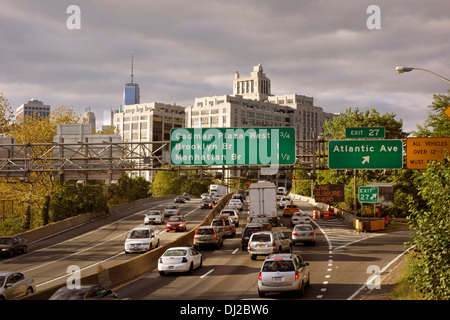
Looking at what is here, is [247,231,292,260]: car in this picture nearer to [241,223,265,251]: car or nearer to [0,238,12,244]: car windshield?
[241,223,265,251]: car

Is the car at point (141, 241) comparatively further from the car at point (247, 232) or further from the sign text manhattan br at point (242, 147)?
the sign text manhattan br at point (242, 147)

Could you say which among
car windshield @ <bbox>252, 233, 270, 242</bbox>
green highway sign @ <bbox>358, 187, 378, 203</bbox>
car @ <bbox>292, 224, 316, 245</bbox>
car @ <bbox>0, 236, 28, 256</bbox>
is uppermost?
green highway sign @ <bbox>358, 187, 378, 203</bbox>

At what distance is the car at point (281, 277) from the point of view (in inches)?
849

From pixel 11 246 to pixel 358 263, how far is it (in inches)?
1072

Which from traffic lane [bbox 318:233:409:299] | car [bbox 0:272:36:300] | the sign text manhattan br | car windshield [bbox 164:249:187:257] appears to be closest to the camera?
car [bbox 0:272:36:300]

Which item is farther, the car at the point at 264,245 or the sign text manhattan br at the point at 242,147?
the sign text manhattan br at the point at 242,147

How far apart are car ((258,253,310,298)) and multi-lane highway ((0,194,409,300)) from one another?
69 cm

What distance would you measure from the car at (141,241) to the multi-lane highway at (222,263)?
0.79 meters

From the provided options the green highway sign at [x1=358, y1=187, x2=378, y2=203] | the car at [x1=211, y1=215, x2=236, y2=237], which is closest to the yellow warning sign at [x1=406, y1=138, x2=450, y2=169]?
the car at [x1=211, y1=215, x2=236, y2=237]

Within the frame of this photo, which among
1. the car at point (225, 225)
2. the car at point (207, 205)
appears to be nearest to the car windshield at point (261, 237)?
the car at point (225, 225)

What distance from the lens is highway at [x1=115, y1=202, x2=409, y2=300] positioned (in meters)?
23.0
